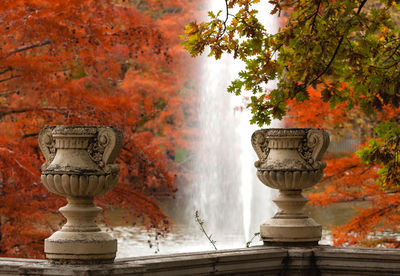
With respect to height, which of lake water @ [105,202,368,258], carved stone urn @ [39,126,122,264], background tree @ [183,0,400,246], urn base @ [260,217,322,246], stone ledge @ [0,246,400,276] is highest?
background tree @ [183,0,400,246]

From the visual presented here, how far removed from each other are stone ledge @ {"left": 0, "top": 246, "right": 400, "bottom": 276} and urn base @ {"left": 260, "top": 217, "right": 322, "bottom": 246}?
126mm

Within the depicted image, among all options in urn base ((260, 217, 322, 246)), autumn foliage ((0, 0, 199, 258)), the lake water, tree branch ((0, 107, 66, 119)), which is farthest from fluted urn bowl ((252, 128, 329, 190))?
the lake water

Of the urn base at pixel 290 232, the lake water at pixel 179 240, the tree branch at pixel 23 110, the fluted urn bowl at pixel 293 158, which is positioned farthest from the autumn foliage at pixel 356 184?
the fluted urn bowl at pixel 293 158

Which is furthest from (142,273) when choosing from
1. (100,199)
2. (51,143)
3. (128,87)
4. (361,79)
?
(128,87)

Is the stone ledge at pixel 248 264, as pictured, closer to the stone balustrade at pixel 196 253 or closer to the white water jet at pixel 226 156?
the stone balustrade at pixel 196 253

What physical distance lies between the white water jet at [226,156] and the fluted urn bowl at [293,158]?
546 inches

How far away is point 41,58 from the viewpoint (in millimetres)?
12891

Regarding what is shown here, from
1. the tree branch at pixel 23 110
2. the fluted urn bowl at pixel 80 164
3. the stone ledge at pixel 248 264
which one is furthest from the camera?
the tree branch at pixel 23 110

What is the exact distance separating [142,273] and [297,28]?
300 centimetres

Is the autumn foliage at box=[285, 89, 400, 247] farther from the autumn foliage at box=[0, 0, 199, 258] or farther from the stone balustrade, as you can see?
the stone balustrade

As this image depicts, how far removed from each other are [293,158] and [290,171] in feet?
0.45

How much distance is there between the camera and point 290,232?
7648 millimetres

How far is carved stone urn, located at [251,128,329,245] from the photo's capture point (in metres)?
7.53

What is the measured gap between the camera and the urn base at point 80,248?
6035 mm
